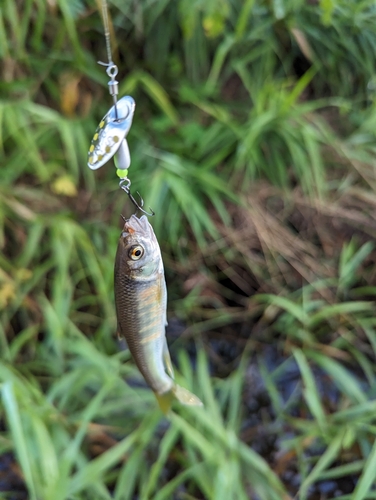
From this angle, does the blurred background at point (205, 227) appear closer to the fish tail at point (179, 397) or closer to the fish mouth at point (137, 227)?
the fish tail at point (179, 397)

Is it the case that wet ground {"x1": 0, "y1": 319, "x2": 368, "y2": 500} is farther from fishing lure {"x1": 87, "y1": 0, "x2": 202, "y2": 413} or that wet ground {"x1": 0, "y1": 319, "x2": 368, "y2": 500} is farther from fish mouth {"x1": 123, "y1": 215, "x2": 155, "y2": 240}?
fish mouth {"x1": 123, "y1": 215, "x2": 155, "y2": 240}

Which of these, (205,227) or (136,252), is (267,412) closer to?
(205,227)

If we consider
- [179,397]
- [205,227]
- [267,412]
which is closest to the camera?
[179,397]

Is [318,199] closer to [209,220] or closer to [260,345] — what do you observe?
[209,220]

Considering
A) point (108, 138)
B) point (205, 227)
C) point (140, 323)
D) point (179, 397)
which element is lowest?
point (205, 227)

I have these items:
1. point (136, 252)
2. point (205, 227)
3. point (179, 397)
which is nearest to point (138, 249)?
point (136, 252)

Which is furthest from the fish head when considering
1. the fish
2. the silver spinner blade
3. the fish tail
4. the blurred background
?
the blurred background
